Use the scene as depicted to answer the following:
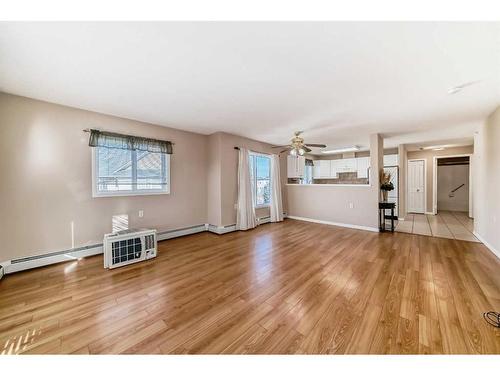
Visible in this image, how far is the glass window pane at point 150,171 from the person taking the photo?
3.73 meters

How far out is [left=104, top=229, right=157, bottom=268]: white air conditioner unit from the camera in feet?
8.98

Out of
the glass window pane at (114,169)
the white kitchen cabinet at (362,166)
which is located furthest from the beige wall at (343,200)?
the glass window pane at (114,169)

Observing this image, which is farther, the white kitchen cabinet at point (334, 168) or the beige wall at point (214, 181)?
the white kitchen cabinet at point (334, 168)

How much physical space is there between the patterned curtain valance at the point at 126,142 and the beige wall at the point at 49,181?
5.5 inches

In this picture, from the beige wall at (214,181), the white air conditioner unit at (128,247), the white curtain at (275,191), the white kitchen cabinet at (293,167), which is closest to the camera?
the white air conditioner unit at (128,247)

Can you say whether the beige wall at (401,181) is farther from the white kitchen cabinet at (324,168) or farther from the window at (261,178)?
the window at (261,178)

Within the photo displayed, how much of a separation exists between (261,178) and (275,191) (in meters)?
0.55

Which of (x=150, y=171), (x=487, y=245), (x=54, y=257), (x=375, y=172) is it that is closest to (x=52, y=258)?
(x=54, y=257)

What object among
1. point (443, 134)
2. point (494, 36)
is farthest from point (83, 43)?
point (443, 134)

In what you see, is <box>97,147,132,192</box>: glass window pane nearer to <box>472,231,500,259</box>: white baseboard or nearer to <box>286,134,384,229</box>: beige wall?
<box>286,134,384,229</box>: beige wall

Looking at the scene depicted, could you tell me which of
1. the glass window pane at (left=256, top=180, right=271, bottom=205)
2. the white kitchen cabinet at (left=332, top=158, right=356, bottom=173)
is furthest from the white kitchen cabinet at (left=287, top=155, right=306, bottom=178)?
the white kitchen cabinet at (left=332, top=158, right=356, bottom=173)

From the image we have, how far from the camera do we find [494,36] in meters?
1.51
